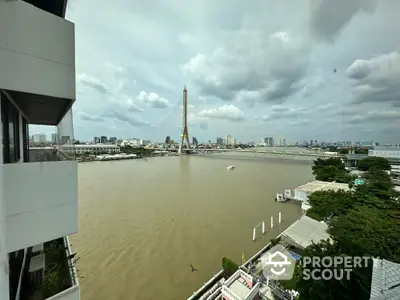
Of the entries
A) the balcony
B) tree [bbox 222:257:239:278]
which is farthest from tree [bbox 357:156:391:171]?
the balcony

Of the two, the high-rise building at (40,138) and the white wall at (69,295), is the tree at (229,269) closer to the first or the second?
the white wall at (69,295)

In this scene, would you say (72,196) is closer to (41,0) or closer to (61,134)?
(61,134)

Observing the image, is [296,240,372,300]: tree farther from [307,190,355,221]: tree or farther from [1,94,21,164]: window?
[307,190,355,221]: tree

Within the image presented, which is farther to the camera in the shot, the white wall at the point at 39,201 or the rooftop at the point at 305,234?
the rooftop at the point at 305,234

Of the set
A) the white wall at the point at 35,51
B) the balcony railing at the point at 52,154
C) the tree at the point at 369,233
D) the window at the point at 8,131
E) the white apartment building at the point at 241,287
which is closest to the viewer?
the white wall at the point at 35,51

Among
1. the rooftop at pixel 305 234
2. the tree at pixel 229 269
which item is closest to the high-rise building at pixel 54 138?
the tree at pixel 229 269

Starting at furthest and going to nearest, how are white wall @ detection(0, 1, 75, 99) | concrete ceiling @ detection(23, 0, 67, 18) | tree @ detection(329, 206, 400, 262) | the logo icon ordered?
the logo icon, tree @ detection(329, 206, 400, 262), concrete ceiling @ detection(23, 0, 67, 18), white wall @ detection(0, 1, 75, 99)

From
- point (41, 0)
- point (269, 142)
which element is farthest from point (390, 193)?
point (269, 142)
